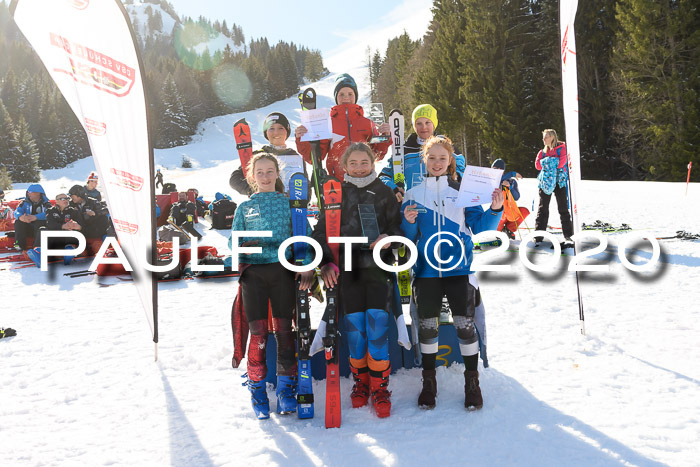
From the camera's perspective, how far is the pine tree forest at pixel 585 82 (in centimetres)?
1828

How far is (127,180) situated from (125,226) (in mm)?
350

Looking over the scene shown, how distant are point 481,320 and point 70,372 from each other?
10.8ft

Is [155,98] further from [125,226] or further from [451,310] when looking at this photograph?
[451,310]

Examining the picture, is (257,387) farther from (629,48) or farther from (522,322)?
(629,48)

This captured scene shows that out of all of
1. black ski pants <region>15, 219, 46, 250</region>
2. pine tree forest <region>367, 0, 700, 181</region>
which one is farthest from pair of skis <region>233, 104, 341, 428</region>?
pine tree forest <region>367, 0, 700, 181</region>

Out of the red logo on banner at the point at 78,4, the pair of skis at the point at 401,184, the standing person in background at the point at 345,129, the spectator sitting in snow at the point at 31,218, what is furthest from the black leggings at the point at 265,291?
the spectator sitting in snow at the point at 31,218

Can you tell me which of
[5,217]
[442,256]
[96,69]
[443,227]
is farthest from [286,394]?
[5,217]

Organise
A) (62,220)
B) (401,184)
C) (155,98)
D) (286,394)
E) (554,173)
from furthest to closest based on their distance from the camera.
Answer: (155,98), (62,220), (554,173), (401,184), (286,394)

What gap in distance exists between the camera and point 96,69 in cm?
314

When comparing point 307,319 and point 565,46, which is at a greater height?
point 565,46

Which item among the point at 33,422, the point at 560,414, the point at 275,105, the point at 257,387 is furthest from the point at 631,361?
the point at 275,105

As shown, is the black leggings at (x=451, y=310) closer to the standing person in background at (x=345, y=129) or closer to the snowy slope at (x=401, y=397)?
the snowy slope at (x=401, y=397)

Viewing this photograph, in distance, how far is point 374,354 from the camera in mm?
2953

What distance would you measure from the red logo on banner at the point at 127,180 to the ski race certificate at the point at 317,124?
1.32 meters
